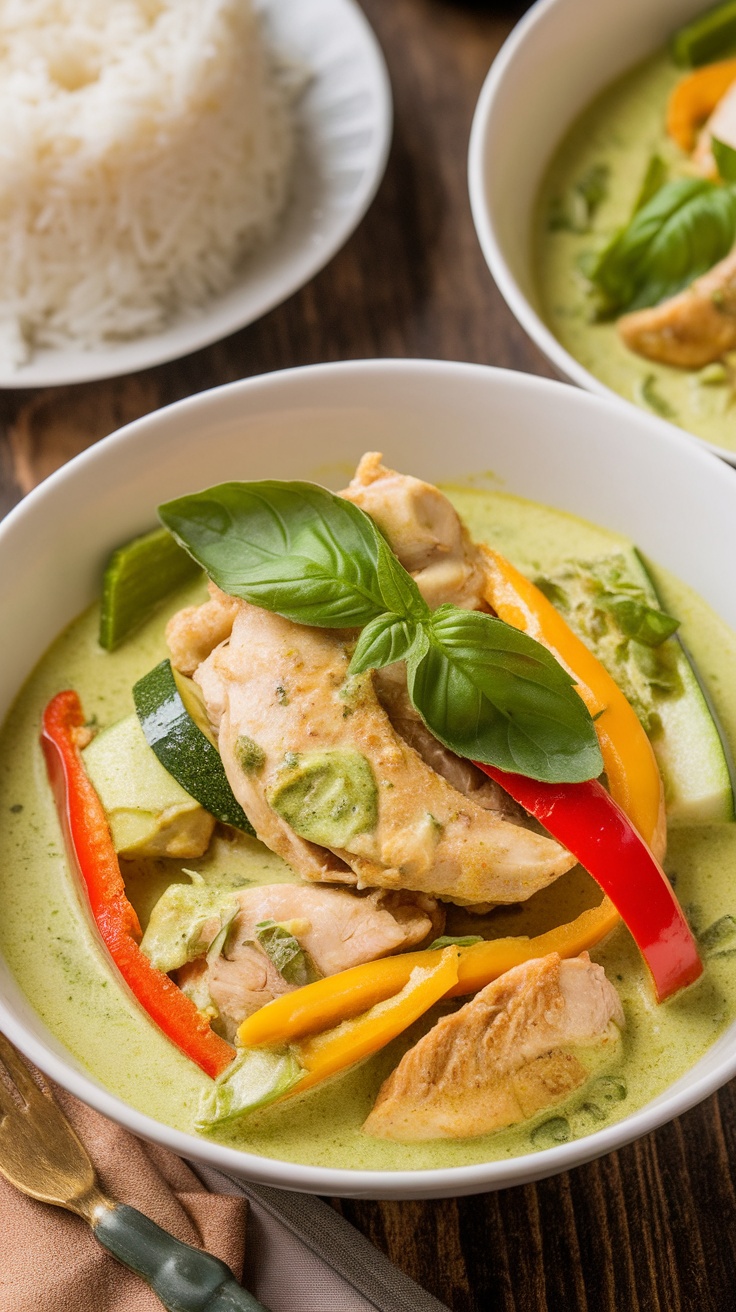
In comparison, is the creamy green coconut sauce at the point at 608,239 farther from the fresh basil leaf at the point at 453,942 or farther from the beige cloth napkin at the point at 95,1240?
the beige cloth napkin at the point at 95,1240

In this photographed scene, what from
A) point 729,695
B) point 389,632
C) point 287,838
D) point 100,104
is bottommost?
point 729,695

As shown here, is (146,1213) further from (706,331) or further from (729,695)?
(706,331)

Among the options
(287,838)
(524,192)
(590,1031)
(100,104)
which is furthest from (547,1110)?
(100,104)

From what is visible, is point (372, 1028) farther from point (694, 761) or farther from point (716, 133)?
point (716, 133)

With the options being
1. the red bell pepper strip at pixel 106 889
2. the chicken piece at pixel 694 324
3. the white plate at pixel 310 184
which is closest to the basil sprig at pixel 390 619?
the red bell pepper strip at pixel 106 889

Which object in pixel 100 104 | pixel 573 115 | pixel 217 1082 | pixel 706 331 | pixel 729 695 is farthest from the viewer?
pixel 573 115

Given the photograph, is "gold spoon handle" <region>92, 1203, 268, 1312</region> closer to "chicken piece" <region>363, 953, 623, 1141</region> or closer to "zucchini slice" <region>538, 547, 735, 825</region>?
"chicken piece" <region>363, 953, 623, 1141</region>

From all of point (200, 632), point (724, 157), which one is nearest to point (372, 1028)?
point (200, 632)
